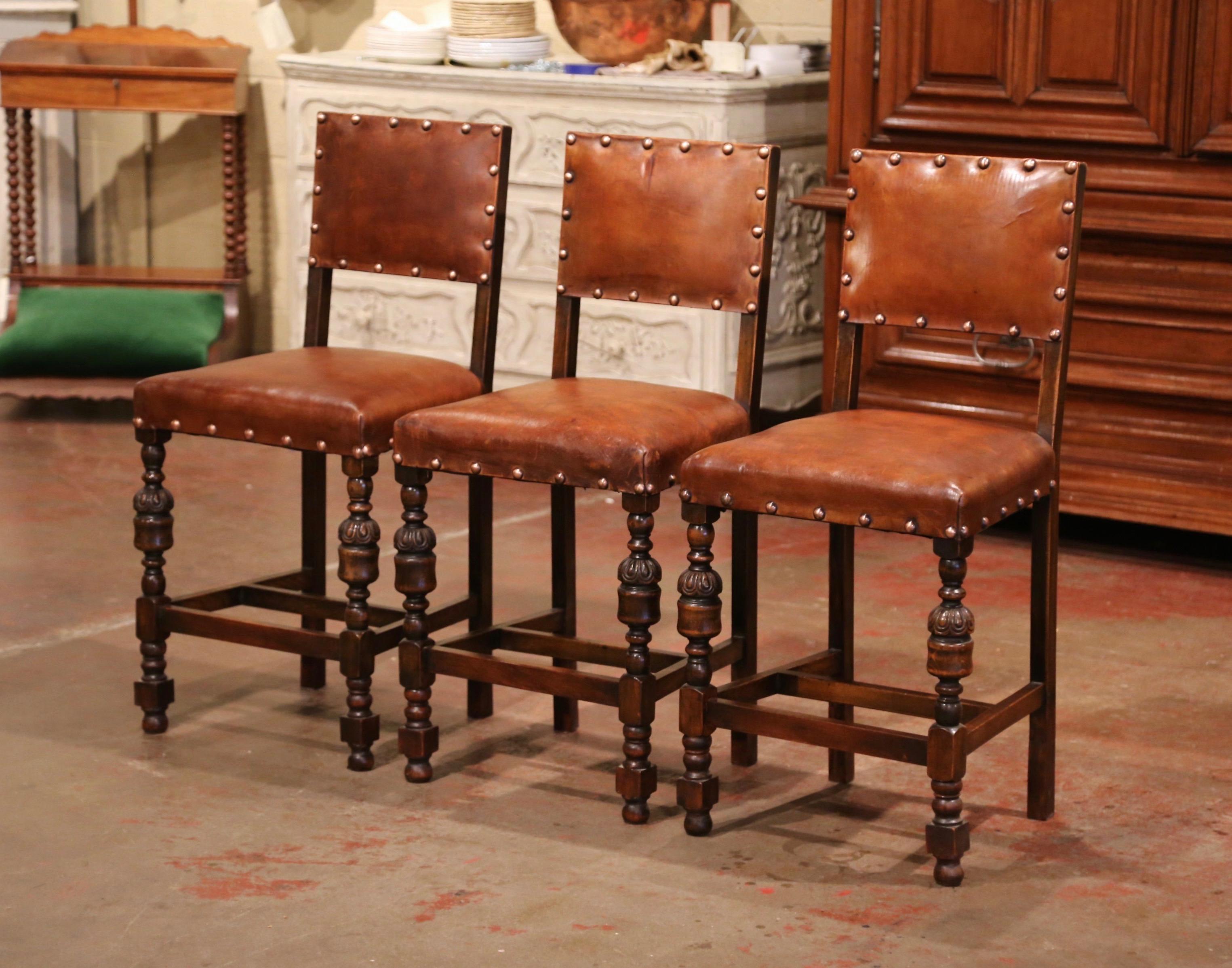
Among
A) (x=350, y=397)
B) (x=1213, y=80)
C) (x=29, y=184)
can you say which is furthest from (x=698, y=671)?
(x=29, y=184)

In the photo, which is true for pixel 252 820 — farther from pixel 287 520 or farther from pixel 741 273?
pixel 287 520

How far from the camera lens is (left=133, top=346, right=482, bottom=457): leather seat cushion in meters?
2.94

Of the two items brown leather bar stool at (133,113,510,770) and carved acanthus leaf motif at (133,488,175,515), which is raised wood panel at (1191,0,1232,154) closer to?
brown leather bar stool at (133,113,510,770)

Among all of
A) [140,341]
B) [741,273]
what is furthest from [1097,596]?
[140,341]

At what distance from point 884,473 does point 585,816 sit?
2.34 feet

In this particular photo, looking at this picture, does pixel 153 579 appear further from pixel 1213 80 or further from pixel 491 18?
pixel 491 18

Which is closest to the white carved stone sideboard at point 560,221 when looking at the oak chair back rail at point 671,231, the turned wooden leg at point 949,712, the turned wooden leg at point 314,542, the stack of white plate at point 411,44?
the stack of white plate at point 411,44

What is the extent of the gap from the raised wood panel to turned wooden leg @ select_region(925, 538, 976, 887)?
1898 millimetres

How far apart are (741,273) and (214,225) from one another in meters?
4.12

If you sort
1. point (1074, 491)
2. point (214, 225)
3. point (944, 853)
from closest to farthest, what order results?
point (944, 853), point (1074, 491), point (214, 225)

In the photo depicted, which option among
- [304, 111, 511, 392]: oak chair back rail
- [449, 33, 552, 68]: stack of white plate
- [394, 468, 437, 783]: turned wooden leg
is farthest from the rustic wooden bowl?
[394, 468, 437, 783]: turned wooden leg

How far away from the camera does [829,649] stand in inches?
116

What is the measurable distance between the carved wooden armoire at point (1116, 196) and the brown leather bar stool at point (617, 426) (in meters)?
1.47

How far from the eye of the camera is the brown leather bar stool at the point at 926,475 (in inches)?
98.1
